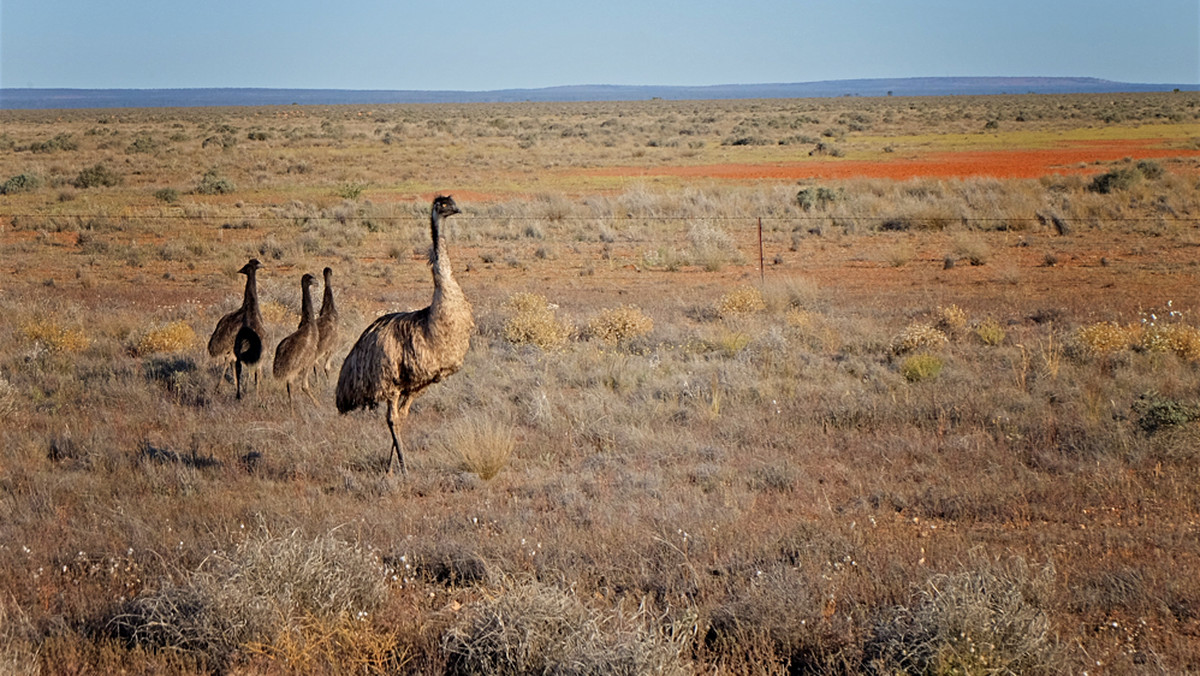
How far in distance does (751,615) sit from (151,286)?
1620 cm

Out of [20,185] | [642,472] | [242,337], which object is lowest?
[642,472]

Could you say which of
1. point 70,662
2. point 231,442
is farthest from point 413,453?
point 70,662

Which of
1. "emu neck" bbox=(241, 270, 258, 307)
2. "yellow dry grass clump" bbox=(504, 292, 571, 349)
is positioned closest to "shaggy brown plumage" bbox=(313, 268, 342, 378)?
"emu neck" bbox=(241, 270, 258, 307)

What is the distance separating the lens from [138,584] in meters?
5.52

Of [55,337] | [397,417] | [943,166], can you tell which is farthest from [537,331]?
[943,166]

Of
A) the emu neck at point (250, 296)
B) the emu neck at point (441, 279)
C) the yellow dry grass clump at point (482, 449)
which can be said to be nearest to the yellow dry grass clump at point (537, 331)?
the emu neck at point (250, 296)

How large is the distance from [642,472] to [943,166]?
110 ft

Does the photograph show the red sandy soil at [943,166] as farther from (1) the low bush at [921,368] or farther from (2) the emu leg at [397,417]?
(2) the emu leg at [397,417]

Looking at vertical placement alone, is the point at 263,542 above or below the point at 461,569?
above

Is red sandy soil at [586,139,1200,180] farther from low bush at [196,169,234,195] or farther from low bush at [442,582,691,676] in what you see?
low bush at [442,582,691,676]

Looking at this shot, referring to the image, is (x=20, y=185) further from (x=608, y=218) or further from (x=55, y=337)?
(x=55, y=337)

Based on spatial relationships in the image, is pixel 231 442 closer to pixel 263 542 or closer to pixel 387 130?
pixel 263 542

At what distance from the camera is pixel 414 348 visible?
24.4 ft

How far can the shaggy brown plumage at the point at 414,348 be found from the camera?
7.33 m
